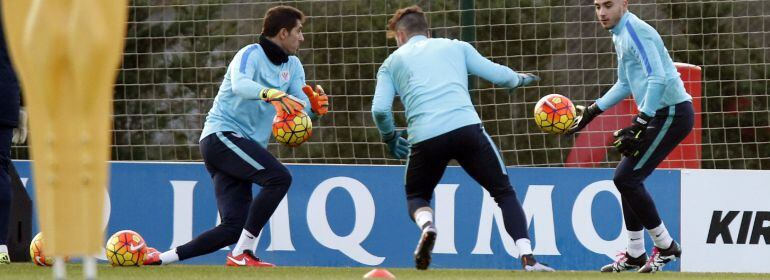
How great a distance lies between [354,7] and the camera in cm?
1351

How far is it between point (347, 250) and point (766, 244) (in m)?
3.02

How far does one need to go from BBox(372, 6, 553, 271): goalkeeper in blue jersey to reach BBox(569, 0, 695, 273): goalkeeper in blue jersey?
2.61ft

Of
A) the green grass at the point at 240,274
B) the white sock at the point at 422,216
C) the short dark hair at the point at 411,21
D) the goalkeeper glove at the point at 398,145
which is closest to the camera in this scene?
the green grass at the point at 240,274

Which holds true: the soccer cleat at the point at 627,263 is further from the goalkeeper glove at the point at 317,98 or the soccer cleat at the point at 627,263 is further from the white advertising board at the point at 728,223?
the goalkeeper glove at the point at 317,98

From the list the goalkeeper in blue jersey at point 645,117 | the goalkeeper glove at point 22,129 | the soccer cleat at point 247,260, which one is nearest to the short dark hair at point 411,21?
the goalkeeper in blue jersey at point 645,117

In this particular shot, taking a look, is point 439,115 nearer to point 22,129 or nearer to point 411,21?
point 411,21

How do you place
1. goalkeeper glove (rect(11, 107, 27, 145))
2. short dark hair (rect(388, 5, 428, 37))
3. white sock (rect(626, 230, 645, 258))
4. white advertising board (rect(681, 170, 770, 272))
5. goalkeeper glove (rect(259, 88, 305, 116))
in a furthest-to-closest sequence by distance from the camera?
white advertising board (rect(681, 170, 770, 272)) → white sock (rect(626, 230, 645, 258)) → goalkeeper glove (rect(11, 107, 27, 145)) → goalkeeper glove (rect(259, 88, 305, 116)) → short dark hair (rect(388, 5, 428, 37))

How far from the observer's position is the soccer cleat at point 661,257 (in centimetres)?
779

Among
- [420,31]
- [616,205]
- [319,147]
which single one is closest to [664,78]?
[420,31]

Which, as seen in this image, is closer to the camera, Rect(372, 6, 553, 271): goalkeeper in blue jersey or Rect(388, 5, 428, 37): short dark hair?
Rect(372, 6, 553, 271): goalkeeper in blue jersey

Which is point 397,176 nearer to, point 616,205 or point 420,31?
point 616,205

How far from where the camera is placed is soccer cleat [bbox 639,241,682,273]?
7.79 meters

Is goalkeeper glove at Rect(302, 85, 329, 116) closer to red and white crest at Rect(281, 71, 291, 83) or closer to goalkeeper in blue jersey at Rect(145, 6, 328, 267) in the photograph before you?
goalkeeper in blue jersey at Rect(145, 6, 328, 267)

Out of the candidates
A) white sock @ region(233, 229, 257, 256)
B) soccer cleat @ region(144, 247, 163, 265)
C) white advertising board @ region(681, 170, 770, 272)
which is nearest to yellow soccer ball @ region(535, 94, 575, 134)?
white sock @ region(233, 229, 257, 256)
